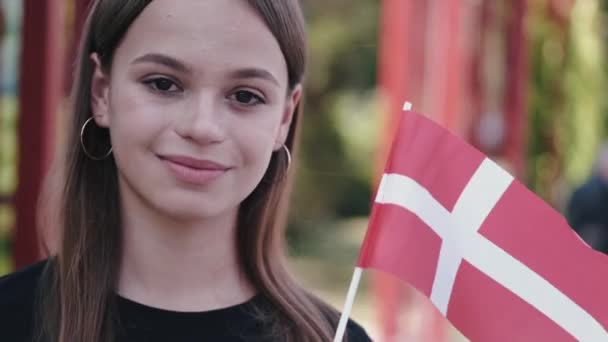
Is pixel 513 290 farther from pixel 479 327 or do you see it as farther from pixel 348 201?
pixel 348 201

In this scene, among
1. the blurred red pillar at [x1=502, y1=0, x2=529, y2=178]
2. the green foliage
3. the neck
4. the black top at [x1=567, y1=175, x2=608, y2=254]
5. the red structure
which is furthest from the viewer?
the green foliage

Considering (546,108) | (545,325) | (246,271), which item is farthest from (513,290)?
(546,108)

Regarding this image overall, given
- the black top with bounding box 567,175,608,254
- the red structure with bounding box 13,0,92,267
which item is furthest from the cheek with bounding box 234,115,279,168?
the black top with bounding box 567,175,608,254

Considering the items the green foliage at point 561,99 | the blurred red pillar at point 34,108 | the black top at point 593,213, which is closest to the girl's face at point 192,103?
the blurred red pillar at point 34,108

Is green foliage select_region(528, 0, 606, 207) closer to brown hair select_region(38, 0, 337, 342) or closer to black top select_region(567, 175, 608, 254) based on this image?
black top select_region(567, 175, 608, 254)

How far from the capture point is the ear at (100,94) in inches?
79.0

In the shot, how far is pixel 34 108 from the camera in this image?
11.2 feet

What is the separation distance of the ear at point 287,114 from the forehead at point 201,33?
0.56 feet

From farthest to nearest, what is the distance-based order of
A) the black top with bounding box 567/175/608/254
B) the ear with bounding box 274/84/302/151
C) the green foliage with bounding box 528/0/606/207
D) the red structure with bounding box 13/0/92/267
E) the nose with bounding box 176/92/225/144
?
the green foliage with bounding box 528/0/606/207
the black top with bounding box 567/175/608/254
the red structure with bounding box 13/0/92/267
the ear with bounding box 274/84/302/151
the nose with bounding box 176/92/225/144

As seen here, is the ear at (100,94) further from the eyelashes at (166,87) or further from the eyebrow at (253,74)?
the eyebrow at (253,74)

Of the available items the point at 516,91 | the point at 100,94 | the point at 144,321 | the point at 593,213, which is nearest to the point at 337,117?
the point at 516,91

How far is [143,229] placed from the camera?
1.99 m

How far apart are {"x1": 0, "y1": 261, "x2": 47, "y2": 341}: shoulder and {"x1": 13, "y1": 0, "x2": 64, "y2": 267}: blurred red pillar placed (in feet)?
4.79

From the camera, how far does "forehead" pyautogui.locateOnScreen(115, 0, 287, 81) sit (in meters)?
1.88
